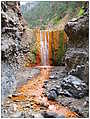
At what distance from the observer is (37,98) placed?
262 inches

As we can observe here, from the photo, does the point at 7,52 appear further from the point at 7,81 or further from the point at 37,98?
the point at 37,98

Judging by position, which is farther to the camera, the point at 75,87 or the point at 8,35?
the point at 8,35

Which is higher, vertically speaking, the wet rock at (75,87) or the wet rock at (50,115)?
the wet rock at (75,87)

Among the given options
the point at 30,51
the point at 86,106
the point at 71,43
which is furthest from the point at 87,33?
the point at 30,51

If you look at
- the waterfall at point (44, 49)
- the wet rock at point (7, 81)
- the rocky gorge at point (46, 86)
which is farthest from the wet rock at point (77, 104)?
the waterfall at point (44, 49)

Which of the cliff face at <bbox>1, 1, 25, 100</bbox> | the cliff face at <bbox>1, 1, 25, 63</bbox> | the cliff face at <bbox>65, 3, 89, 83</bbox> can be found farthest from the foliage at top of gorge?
the cliff face at <bbox>1, 1, 25, 100</bbox>

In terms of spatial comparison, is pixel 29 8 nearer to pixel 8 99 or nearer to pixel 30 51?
pixel 30 51

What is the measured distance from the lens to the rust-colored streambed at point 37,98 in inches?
227

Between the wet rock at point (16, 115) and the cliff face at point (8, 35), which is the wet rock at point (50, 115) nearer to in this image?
Answer: the wet rock at point (16, 115)

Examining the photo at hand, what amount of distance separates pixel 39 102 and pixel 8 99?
1.00 m

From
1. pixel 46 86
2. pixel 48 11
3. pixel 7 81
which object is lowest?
pixel 46 86

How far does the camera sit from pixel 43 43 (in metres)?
12.8

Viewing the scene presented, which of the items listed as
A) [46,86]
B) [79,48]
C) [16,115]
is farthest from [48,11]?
[16,115]

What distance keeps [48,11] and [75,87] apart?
17891 mm
